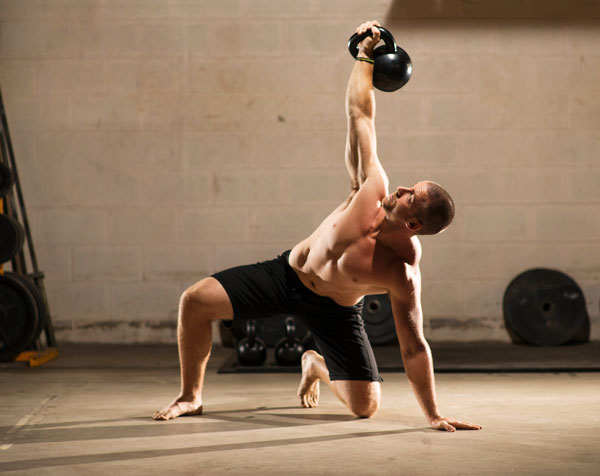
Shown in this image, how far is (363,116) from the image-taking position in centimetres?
319

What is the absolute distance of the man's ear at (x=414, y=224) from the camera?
9.62 ft

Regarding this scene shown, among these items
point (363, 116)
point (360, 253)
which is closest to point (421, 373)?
point (360, 253)

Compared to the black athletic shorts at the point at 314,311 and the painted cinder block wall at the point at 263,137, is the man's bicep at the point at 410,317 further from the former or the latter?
the painted cinder block wall at the point at 263,137

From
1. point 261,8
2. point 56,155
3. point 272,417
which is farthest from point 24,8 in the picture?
point 272,417

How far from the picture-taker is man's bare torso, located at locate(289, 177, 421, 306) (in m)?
3.10

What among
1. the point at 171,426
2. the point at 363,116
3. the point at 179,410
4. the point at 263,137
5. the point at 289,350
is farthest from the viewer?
the point at 263,137

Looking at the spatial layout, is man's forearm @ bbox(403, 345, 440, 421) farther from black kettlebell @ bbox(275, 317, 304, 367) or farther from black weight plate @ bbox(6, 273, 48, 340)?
black weight plate @ bbox(6, 273, 48, 340)

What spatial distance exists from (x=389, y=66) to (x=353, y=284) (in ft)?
2.92

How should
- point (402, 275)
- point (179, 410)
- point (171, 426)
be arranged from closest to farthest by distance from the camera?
point (402, 275), point (171, 426), point (179, 410)

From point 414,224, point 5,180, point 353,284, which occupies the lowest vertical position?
point 353,284

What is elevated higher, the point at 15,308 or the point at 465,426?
the point at 15,308

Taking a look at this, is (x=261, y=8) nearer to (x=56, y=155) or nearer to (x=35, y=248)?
(x=56, y=155)

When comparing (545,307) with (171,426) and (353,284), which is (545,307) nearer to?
(353,284)

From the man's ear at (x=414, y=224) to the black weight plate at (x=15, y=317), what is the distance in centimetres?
307
